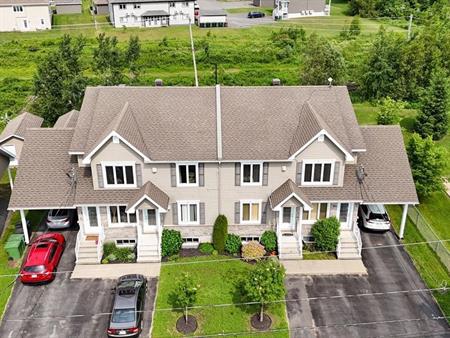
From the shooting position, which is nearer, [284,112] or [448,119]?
[284,112]

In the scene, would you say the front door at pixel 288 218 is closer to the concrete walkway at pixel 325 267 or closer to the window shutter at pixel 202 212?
the concrete walkway at pixel 325 267

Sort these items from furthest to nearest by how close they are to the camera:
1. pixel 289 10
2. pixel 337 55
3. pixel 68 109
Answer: pixel 289 10, pixel 337 55, pixel 68 109

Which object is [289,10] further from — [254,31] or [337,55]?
[337,55]

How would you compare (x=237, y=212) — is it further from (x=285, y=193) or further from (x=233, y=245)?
(x=285, y=193)

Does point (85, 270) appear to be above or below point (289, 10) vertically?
below

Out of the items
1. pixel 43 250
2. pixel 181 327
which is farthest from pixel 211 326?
pixel 43 250

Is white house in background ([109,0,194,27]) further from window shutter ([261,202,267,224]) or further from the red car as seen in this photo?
the red car
